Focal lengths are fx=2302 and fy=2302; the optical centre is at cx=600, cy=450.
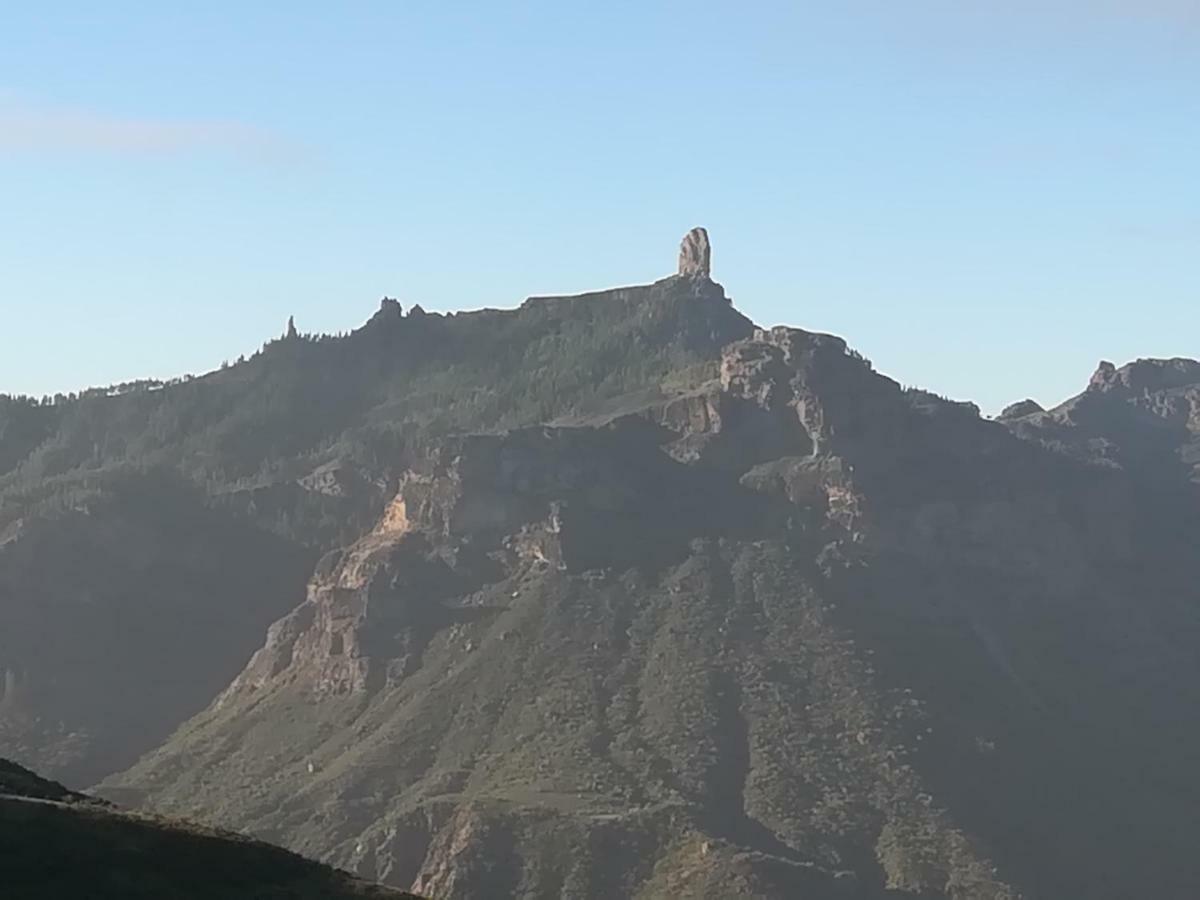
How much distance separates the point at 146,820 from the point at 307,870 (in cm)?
757

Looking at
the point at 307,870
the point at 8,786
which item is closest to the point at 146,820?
the point at 307,870

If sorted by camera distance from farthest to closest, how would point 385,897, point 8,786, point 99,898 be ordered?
point 8,786, point 385,897, point 99,898

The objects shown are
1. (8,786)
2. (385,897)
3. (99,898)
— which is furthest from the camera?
(8,786)

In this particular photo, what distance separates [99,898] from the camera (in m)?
82.8

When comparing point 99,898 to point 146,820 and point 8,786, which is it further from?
point 8,786

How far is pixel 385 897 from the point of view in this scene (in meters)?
88.5

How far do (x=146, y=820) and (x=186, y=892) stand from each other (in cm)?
940

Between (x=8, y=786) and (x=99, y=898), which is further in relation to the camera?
(x=8, y=786)

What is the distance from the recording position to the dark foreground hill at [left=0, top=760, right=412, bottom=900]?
275 feet

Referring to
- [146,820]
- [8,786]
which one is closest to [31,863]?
[146,820]

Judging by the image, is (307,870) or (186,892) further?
(307,870)

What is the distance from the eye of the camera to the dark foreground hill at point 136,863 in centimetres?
8381

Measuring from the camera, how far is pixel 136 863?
8669 centimetres

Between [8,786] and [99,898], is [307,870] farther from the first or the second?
[8,786]
